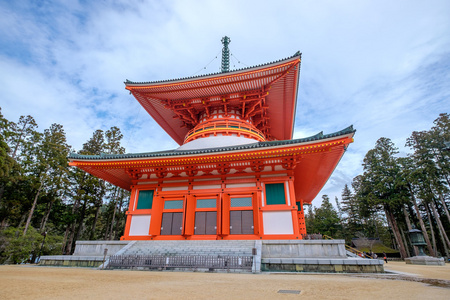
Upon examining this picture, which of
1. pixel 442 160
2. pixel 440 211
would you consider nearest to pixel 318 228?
pixel 440 211

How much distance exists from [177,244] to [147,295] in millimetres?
7663

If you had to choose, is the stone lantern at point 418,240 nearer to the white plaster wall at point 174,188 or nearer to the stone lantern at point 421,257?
the stone lantern at point 421,257

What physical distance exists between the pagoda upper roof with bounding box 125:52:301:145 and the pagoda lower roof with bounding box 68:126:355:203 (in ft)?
16.6

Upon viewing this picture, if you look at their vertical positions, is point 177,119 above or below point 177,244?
above

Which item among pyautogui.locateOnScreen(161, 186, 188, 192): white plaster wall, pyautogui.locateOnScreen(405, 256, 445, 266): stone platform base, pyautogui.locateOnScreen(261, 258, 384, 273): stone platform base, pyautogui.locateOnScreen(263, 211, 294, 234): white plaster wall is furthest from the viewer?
pyautogui.locateOnScreen(405, 256, 445, 266): stone platform base

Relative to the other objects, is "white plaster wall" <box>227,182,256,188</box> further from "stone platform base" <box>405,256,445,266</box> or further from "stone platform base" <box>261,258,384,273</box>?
"stone platform base" <box>405,256,445,266</box>

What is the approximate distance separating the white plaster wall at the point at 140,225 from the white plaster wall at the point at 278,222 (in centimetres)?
650

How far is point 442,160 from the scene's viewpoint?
28.2 meters

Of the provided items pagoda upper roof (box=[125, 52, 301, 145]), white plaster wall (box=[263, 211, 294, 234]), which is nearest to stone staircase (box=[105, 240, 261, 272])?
white plaster wall (box=[263, 211, 294, 234])

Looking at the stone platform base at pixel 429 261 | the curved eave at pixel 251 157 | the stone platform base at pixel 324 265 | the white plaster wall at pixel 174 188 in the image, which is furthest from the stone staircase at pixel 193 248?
the stone platform base at pixel 429 261

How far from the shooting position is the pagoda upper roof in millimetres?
13820

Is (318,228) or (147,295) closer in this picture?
(147,295)

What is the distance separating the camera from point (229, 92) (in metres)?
15.5

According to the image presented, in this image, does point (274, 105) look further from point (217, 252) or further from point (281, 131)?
point (217, 252)
